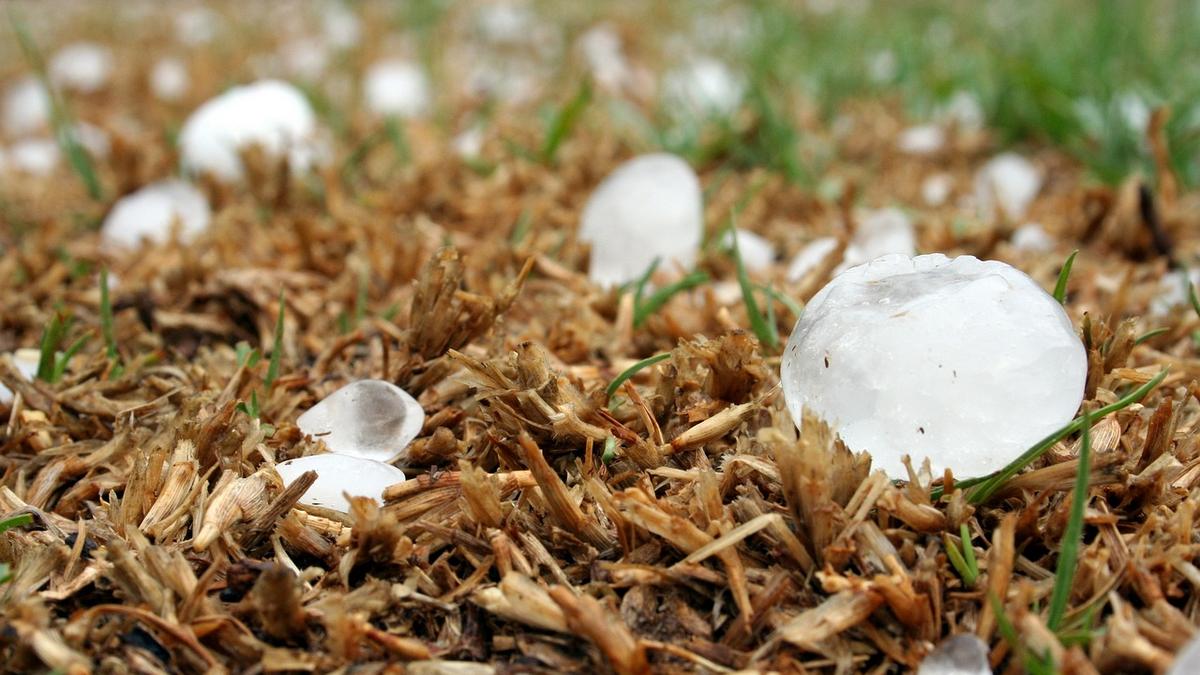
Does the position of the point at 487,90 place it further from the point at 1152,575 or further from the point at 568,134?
the point at 1152,575

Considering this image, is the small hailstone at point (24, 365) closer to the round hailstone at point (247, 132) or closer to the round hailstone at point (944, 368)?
the round hailstone at point (247, 132)

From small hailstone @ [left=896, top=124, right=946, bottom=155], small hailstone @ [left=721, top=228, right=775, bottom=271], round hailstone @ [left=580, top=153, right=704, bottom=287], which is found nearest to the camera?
round hailstone @ [left=580, top=153, right=704, bottom=287]

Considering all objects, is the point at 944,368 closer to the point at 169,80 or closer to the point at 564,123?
the point at 564,123

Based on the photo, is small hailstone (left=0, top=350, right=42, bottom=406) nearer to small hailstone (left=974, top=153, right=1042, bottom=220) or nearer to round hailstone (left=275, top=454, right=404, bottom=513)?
round hailstone (left=275, top=454, right=404, bottom=513)

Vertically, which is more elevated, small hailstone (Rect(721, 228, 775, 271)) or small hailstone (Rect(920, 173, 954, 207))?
small hailstone (Rect(721, 228, 775, 271))

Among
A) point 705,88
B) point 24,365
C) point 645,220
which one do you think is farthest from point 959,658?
point 705,88

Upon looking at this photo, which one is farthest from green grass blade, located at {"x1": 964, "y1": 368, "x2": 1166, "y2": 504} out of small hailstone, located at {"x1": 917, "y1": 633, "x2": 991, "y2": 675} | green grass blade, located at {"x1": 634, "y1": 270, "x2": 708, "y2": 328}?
green grass blade, located at {"x1": 634, "y1": 270, "x2": 708, "y2": 328}

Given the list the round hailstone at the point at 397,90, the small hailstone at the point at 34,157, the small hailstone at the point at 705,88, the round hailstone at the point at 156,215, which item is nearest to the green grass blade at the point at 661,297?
the round hailstone at the point at 156,215
